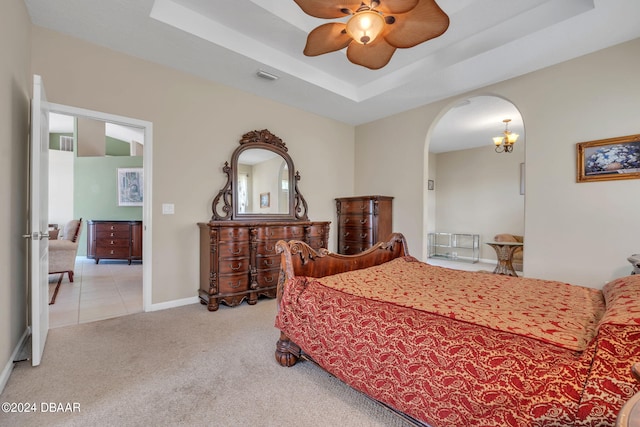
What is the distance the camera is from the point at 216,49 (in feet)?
9.77

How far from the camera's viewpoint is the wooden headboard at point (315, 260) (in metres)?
2.06

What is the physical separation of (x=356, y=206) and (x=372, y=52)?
8.91ft

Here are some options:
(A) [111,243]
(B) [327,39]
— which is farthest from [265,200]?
(A) [111,243]

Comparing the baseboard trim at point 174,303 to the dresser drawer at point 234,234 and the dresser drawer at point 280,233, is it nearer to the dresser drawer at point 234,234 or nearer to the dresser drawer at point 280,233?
the dresser drawer at point 234,234

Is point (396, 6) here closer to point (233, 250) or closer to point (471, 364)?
point (471, 364)

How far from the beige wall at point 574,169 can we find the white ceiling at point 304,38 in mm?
215

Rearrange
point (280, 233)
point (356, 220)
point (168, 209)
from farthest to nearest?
1. point (356, 220)
2. point (280, 233)
3. point (168, 209)

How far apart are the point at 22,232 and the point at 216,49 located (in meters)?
2.41

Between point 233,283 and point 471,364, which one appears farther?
point 233,283

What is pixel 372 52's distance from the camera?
90.7 inches

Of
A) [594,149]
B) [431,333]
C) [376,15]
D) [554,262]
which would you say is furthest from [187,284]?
[594,149]

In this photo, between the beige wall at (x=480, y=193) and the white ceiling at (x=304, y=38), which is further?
the beige wall at (x=480, y=193)

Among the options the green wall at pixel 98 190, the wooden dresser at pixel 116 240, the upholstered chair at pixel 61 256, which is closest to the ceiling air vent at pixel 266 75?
the upholstered chair at pixel 61 256

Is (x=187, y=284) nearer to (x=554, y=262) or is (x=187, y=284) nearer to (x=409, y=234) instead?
(x=409, y=234)
